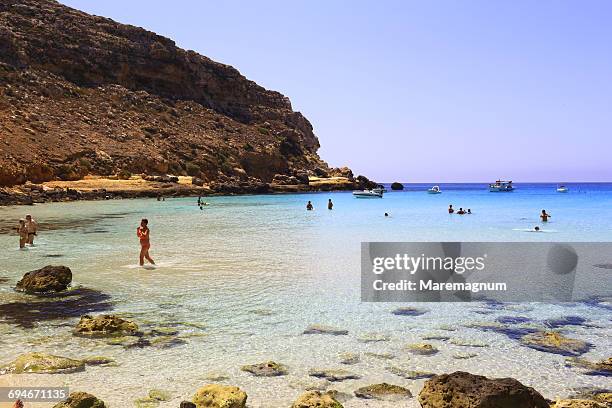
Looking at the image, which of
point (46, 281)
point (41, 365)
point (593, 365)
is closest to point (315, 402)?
point (41, 365)

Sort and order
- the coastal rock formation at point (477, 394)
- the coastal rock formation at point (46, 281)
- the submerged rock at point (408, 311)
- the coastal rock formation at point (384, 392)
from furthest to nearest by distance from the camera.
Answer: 1. the coastal rock formation at point (46, 281)
2. the submerged rock at point (408, 311)
3. the coastal rock formation at point (384, 392)
4. the coastal rock formation at point (477, 394)

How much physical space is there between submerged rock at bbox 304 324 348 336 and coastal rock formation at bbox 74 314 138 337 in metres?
3.20

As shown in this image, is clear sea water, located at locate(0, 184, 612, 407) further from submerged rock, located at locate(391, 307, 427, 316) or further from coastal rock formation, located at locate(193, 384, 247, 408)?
coastal rock formation, located at locate(193, 384, 247, 408)

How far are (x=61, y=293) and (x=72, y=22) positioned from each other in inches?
3585

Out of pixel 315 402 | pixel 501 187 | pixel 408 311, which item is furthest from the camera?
pixel 501 187

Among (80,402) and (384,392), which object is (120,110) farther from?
(384,392)

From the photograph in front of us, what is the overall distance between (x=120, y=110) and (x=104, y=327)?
266 ft

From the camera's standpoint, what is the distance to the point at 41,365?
7.09 metres

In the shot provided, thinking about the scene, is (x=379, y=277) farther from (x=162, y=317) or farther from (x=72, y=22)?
(x=72, y=22)

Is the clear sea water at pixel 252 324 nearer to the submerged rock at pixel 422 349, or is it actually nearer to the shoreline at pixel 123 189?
the submerged rock at pixel 422 349

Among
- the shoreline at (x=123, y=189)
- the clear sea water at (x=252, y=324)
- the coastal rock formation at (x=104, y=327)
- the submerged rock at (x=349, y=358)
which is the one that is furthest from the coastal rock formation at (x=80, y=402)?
the shoreline at (x=123, y=189)

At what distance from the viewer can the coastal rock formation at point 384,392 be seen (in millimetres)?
A: 6410

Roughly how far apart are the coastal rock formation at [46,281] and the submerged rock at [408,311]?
824cm

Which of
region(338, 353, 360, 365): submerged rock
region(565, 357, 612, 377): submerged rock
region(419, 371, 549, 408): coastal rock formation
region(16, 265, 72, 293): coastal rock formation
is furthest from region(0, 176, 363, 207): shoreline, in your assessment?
region(565, 357, 612, 377): submerged rock
